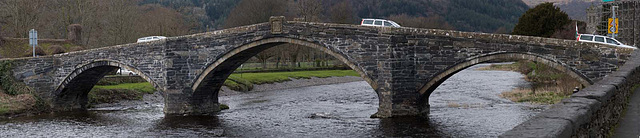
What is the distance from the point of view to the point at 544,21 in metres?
65.4

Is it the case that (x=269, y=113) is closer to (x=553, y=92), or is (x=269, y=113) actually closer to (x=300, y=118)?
(x=300, y=118)

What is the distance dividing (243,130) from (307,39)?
5.44m

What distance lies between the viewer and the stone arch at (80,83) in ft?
99.8

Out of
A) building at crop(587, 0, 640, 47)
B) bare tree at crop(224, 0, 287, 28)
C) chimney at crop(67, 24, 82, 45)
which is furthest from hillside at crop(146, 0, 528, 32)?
building at crop(587, 0, 640, 47)

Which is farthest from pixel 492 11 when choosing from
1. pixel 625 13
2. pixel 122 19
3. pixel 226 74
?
pixel 226 74

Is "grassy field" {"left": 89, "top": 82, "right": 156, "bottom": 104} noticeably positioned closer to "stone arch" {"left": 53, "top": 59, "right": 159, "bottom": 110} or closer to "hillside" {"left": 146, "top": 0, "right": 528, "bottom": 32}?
"stone arch" {"left": 53, "top": 59, "right": 159, "bottom": 110}

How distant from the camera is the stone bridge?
2205 centimetres

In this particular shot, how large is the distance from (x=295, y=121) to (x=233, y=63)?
6.21 meters

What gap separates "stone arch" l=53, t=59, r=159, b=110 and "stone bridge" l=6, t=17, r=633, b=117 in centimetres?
5

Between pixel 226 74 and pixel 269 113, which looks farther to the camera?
pixel 226 74

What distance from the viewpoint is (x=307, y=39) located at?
86.0 ft

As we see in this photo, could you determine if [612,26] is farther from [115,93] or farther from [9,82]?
[9,82]

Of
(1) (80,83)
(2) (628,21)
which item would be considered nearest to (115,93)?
(1) (80,83)

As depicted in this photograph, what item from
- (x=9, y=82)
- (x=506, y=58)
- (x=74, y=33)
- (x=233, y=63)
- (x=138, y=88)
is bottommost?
(x=138, y=88)
